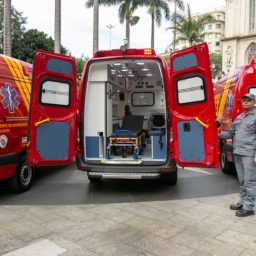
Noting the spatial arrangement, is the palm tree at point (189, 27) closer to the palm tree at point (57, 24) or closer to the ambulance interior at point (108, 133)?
the palm tree at point (57, 24)

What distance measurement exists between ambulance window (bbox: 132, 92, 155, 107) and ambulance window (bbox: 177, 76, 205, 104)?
568 centimetres

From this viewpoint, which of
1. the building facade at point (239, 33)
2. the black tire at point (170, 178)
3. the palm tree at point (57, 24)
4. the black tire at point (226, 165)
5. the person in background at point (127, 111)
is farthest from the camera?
the building facade at point (239, 33)

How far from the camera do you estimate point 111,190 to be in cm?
657

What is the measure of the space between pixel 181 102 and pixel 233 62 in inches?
1480

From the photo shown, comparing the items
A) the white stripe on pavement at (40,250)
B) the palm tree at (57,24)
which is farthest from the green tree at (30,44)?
the white stripe on pavement at (40,250)

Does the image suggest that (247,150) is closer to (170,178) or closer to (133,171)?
(133,171)

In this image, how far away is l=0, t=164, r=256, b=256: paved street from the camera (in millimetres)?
3887

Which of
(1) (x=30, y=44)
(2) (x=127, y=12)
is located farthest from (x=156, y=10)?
(1) (x=30, y=44)

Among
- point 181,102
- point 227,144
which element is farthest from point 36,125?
point 227,144

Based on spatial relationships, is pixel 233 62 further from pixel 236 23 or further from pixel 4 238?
pixel 4 238

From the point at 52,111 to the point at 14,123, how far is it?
700mm

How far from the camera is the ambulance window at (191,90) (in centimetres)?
538

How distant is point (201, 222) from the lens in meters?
4.71

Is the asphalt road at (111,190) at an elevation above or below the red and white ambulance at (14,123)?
below
